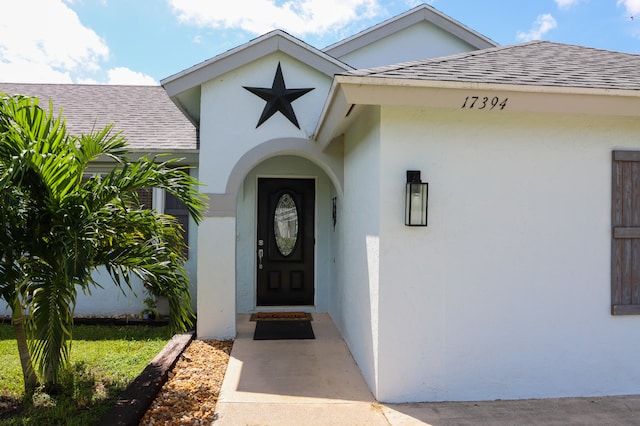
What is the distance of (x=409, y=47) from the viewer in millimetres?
10219

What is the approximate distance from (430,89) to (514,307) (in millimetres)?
2261

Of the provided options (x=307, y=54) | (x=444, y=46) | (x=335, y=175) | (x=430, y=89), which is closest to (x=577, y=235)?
(x=430, y=89)

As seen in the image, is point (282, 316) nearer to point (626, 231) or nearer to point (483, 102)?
point (483, 102)

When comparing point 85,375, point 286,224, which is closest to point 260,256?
point 286,224

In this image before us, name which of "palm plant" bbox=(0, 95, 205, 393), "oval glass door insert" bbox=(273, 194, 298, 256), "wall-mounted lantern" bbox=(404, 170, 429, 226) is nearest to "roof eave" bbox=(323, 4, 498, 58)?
"oval glass door insert" bbox=(273, 194, 298, 256)

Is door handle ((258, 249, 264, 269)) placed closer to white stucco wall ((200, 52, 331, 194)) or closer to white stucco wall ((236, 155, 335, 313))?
white stucco wall ((236, 155, 335, 313))

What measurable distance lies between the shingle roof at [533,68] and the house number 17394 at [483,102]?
155 millimetres

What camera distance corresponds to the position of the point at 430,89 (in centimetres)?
391

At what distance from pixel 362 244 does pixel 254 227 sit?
3446mm

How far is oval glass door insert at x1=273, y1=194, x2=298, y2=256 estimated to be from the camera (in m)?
8.14

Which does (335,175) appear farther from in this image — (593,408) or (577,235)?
(593,408)

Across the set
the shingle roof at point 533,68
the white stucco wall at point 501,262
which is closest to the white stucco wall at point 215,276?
the white stucco wall at point 501,262

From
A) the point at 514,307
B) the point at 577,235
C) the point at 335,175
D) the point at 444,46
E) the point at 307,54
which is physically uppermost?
the point at 444,46

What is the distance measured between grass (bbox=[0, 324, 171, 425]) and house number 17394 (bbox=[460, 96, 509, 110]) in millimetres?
3753
